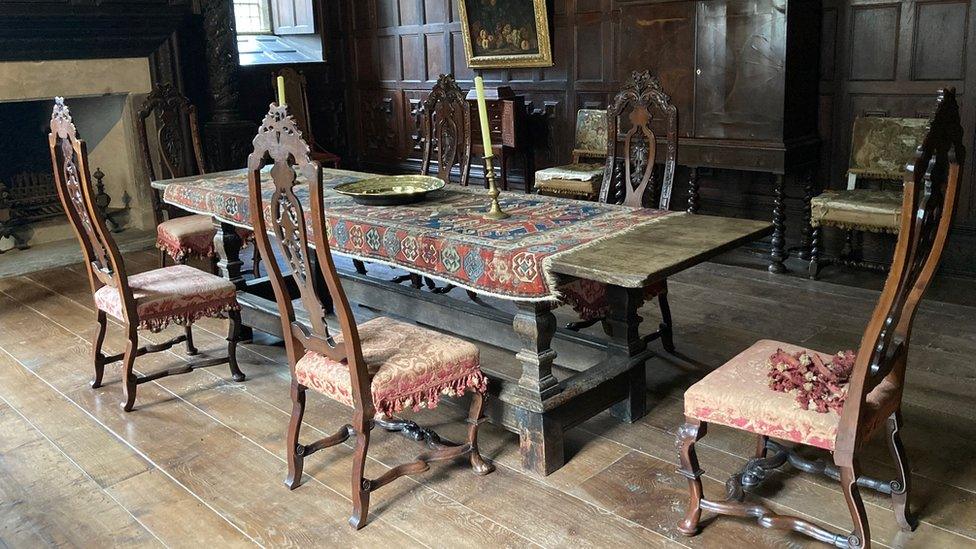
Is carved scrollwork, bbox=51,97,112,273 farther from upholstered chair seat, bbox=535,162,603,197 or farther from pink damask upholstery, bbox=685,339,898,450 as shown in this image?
upholstered chair seat, bbox=535,162,603,197

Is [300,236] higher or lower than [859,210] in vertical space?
higher

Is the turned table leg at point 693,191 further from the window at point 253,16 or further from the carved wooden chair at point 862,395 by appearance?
the window at point 253,16

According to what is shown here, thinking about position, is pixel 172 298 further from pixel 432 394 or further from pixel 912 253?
pixel 912 253

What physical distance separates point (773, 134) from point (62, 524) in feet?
13.5

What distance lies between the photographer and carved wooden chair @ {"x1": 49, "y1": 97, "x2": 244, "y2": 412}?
325 centimetres

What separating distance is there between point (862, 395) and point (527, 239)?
1.12 meters

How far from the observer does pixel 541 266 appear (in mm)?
2521

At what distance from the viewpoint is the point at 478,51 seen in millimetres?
6980

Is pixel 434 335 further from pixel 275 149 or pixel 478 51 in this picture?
pixel 478 51

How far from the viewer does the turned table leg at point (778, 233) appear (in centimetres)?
511

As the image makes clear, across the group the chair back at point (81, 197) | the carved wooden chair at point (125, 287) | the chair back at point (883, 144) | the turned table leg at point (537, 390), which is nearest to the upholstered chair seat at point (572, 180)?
the chair back at point (883, 144)

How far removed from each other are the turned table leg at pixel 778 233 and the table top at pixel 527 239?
220 cm

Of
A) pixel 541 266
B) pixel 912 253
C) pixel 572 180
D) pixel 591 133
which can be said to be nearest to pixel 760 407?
pixel 912 253

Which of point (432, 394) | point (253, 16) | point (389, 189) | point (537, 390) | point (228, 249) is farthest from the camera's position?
point (253, 16)
